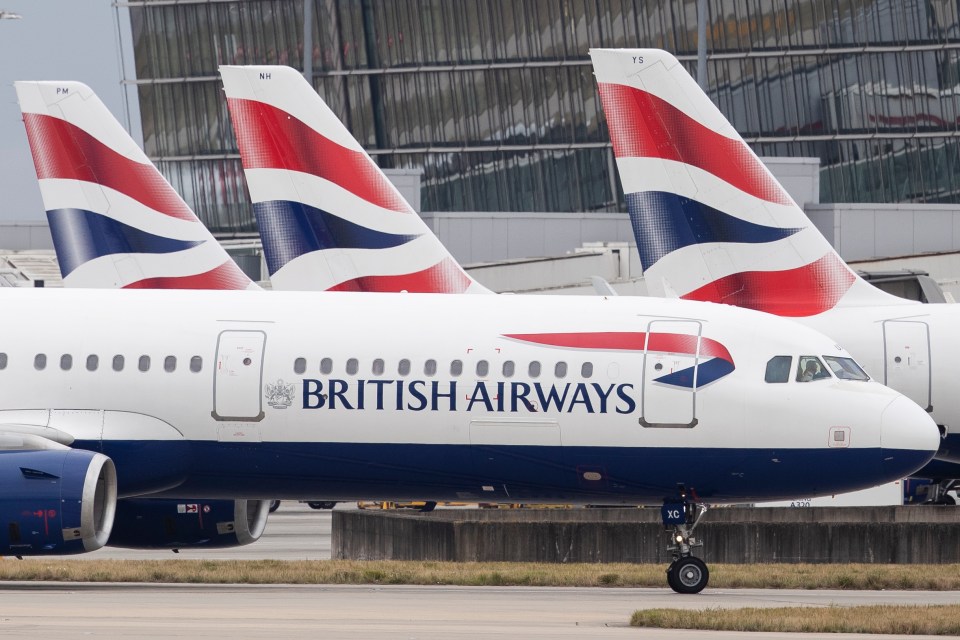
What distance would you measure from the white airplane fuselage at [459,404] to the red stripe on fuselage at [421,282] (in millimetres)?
7729

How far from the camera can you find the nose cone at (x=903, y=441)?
2495cm

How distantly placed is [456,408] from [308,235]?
9721 mm

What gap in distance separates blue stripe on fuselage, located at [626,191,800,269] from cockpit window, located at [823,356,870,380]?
661 cm

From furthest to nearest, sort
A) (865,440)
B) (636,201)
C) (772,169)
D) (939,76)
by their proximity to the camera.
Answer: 1. (939,76)
2. (772,169)
3. (636,201)
4. (865,440)

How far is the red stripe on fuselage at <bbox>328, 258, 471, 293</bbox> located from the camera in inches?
1345

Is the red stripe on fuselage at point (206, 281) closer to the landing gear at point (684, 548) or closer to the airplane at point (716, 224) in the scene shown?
the airplane at point (716, 224)

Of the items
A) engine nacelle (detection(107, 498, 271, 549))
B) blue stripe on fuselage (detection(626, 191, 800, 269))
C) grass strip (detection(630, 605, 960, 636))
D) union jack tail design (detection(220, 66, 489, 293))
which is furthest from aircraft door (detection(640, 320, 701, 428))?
union jack tail design (detection(220, 66, 489, 293))

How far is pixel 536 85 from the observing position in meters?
80.8

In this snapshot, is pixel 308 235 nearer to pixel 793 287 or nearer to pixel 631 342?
pixel 793 287

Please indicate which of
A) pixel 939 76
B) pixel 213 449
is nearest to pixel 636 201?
pixel 213 449

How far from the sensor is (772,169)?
5609cm

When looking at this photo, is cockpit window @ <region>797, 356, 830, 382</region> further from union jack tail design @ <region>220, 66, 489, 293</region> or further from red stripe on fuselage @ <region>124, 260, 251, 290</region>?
red stripe on fuselage @ <region>124, 260, 251, 290</region>

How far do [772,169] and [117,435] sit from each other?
33.5 metres

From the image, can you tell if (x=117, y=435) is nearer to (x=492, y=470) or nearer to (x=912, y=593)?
(x=492, y=470)
